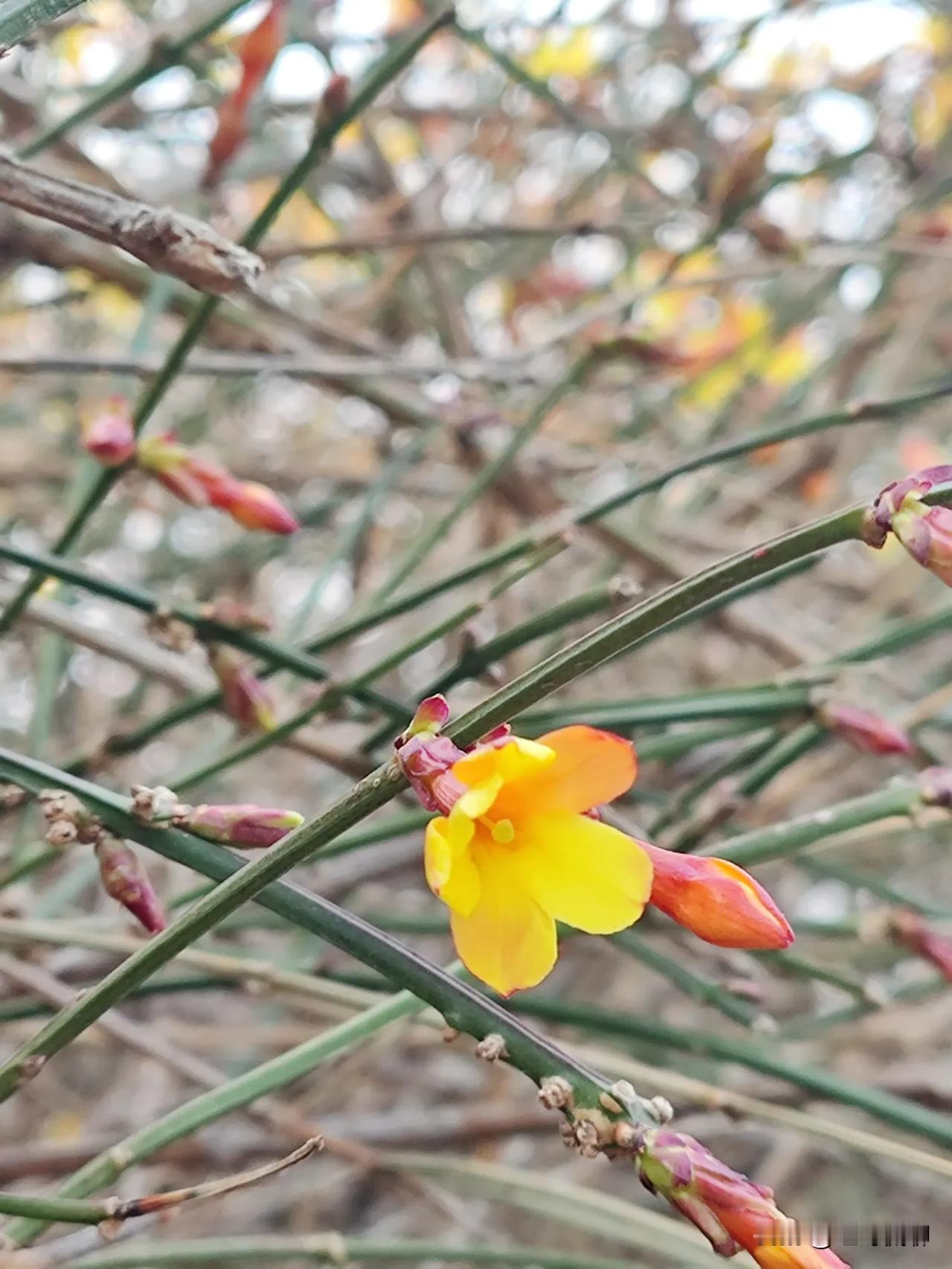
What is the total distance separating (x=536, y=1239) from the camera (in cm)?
166

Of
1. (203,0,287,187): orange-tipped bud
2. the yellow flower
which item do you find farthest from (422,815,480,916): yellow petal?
(203,0,287,187): orange-tipped bud

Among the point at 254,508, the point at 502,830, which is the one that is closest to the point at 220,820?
the point at 502,830

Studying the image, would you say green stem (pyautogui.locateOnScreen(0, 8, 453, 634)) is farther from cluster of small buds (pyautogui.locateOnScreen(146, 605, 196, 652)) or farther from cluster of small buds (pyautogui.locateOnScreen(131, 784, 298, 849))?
cluster of small buds (pyautogui.locateOnScreen(131, 784, 298, 849))

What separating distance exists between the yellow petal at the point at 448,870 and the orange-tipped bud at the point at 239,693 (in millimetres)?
328

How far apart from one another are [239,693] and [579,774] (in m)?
0.37

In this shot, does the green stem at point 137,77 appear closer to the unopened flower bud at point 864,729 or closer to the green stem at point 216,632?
the green stem at point 216,632

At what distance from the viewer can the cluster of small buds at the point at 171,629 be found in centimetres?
70

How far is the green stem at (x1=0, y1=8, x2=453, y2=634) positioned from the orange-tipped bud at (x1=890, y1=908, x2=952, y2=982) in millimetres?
554

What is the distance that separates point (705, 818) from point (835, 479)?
100cm

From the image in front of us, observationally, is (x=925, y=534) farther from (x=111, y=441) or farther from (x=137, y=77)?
(x=137, y=77)

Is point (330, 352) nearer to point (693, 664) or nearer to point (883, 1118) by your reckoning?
point (693, 664)

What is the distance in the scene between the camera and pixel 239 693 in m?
0.70

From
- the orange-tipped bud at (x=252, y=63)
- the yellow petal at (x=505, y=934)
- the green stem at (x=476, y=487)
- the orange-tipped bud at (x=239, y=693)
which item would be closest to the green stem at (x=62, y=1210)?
the yellow petal at (x=505, y=934)

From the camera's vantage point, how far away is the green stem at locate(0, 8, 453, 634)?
0.69 metres
